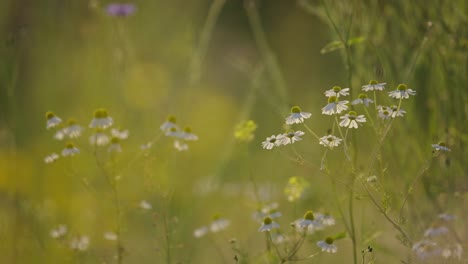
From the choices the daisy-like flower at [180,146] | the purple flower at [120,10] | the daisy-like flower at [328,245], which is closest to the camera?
the daisy-like flower at [328,245]

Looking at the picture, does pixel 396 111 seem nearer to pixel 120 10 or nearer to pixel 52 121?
pixel 52 121

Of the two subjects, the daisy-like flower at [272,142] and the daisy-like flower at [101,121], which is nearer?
the daisy-like flower at [272,142]

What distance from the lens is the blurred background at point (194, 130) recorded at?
2121 millimetres

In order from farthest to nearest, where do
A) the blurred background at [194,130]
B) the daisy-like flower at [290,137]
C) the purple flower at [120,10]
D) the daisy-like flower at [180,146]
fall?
the purple flower at [120,10]
the blurred background at [194,130]
the daisy-like flower at [180,146]
the daisy-like flower at [290,137]

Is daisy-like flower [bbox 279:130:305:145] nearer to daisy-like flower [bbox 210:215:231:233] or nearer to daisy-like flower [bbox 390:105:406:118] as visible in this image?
daisy-like flower [bbox 390:105:406:118]

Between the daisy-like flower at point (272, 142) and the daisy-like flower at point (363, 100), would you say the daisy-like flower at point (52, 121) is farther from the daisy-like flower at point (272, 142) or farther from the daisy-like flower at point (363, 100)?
the daisy-like flower at point (363, 100)

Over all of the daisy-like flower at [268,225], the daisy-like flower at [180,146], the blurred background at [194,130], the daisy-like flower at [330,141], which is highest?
the blurred background at [194,130]

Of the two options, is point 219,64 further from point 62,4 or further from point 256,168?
point 62,4

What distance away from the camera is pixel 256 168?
4078 mm

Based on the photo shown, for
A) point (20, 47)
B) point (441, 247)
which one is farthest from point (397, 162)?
point (20, 47)

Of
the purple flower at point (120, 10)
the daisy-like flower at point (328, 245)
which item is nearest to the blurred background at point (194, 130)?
the purple flower at point (120, 10)

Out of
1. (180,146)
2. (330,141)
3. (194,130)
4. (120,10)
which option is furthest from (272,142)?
(194,130)

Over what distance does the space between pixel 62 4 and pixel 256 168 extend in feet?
5.03

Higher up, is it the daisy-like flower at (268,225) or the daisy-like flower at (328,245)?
the daisy-like flower at (268,225)
